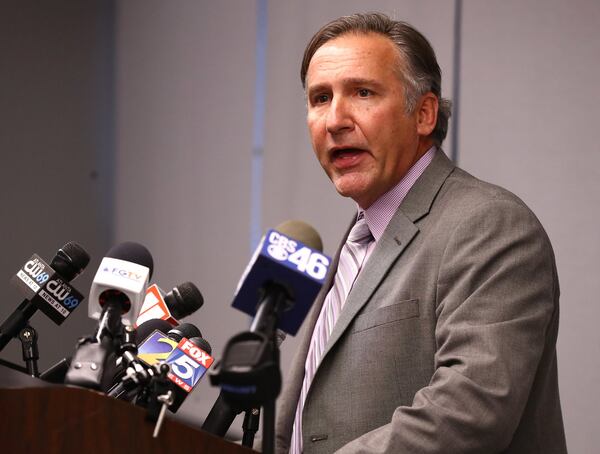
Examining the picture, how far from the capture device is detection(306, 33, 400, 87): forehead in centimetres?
220

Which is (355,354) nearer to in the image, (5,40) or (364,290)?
(364,290)

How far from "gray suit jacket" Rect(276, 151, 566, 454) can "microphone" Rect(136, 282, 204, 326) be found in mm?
370

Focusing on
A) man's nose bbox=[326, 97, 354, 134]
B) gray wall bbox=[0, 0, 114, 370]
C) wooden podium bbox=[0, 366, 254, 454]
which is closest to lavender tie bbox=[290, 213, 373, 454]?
man's nose bbox=[326, 97, 354, 134]

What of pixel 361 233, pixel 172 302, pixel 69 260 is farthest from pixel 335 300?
pixel 69 260

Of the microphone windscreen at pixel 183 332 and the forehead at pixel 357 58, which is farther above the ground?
the forehead at pixel 357 58

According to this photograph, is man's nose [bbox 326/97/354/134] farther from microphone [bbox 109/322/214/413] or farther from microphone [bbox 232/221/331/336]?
microphone [bbox 232/221/331/336]

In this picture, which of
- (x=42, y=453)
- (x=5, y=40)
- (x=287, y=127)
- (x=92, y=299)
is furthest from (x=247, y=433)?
(x=5, y=40)

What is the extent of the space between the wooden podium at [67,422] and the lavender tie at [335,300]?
692mm

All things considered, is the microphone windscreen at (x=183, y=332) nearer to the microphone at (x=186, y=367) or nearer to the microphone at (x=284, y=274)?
the microphone at (x=186, y=367)

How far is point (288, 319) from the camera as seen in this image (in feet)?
4.89

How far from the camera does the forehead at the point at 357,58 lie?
220 centimetres

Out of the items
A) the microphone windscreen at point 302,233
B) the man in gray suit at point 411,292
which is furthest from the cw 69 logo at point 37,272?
the man in gray suit at point 411,292

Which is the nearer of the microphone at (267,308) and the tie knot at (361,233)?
the microphone at (267,308)

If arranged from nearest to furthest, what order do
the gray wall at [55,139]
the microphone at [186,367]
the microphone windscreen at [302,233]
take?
the microphone at [186,367] → the microphone windscreen at [302,233] → the gray wall at [55,139]
